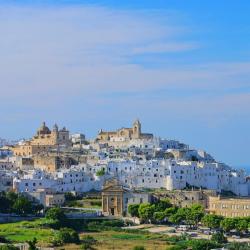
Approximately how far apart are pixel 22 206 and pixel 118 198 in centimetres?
892

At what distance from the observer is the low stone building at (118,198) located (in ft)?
233

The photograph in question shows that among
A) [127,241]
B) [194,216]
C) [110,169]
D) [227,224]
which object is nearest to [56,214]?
[127,241]

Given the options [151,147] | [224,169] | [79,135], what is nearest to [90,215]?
[224,169]

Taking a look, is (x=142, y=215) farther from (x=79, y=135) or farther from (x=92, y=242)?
(x=79, y=135)

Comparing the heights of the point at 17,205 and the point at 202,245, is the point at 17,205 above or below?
above

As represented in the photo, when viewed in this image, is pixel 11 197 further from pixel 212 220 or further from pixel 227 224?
pixel 227 224

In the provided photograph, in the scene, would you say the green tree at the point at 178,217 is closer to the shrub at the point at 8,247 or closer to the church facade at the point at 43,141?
the shrub at the point at 8,247

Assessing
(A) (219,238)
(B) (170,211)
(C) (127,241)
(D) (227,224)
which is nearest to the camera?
(A) (219,238)

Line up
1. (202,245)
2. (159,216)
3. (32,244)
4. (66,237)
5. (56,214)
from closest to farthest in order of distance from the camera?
(32,244) → (202,245) → (66,237) → (56,214) → (159,216)

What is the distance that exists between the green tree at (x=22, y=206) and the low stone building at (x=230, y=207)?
14681mm

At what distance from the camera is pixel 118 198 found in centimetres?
7144

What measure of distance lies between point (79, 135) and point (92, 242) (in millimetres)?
48205

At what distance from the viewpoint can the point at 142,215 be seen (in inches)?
2682

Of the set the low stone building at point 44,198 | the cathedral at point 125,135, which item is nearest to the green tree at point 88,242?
the low stone building at point 44,198
